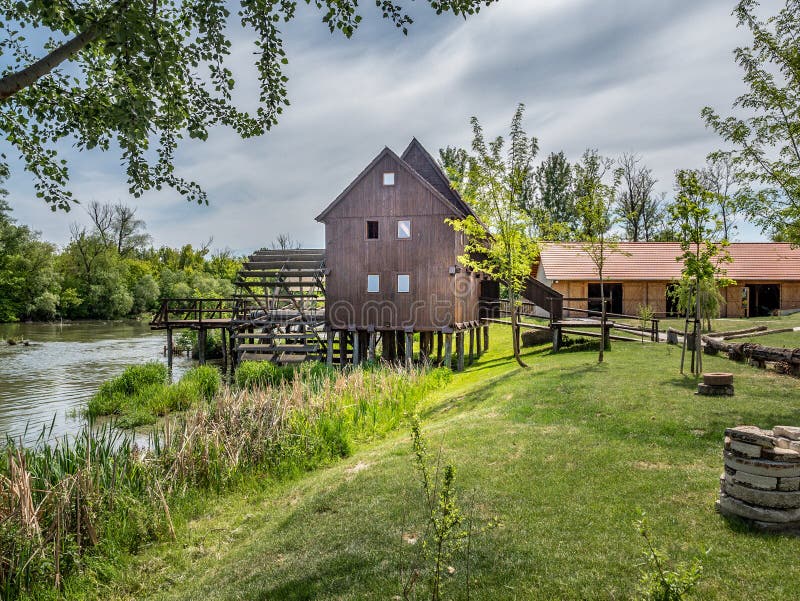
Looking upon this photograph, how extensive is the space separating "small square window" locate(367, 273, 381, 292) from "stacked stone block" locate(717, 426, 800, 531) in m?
16.9

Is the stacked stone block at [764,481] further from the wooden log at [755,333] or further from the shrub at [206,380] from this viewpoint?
the wooden log at [755,333]

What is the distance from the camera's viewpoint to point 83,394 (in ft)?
61.3

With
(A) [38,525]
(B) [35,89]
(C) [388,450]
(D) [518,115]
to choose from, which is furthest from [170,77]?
(D) [518,115]

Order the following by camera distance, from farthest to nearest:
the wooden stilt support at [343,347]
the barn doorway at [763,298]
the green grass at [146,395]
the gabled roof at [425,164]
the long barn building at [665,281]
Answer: the barn doorway at [763,298] → the long barn building at [665,281] → the gabled roof at [425,164] → the wooden stilt support at [343,347] → the green grass at [146,395]

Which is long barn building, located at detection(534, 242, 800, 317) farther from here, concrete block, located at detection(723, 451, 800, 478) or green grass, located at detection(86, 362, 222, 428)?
concrete block, located at detection(723, 451, 800, 478)

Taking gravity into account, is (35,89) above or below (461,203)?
below

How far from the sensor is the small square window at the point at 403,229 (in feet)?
69.1

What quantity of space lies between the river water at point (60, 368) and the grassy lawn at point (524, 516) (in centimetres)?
322

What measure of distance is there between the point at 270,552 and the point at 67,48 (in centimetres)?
602

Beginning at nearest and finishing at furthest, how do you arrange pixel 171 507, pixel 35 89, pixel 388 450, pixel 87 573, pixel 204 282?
1. pixel 87 573
2. pixel 35 89
3. pixel 171 507
4. pixel 388 450
5. pixel 204 282

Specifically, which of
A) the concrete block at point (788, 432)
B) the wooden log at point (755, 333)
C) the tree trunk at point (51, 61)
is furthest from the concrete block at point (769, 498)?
the wooden log at point (755, 333)

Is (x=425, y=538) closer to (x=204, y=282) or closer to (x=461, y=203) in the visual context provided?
(x=461, y=203)

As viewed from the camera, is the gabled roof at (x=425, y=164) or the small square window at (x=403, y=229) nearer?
the small square window at (x=403, y=229)

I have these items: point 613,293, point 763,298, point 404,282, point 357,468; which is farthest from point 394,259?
point 763,298
